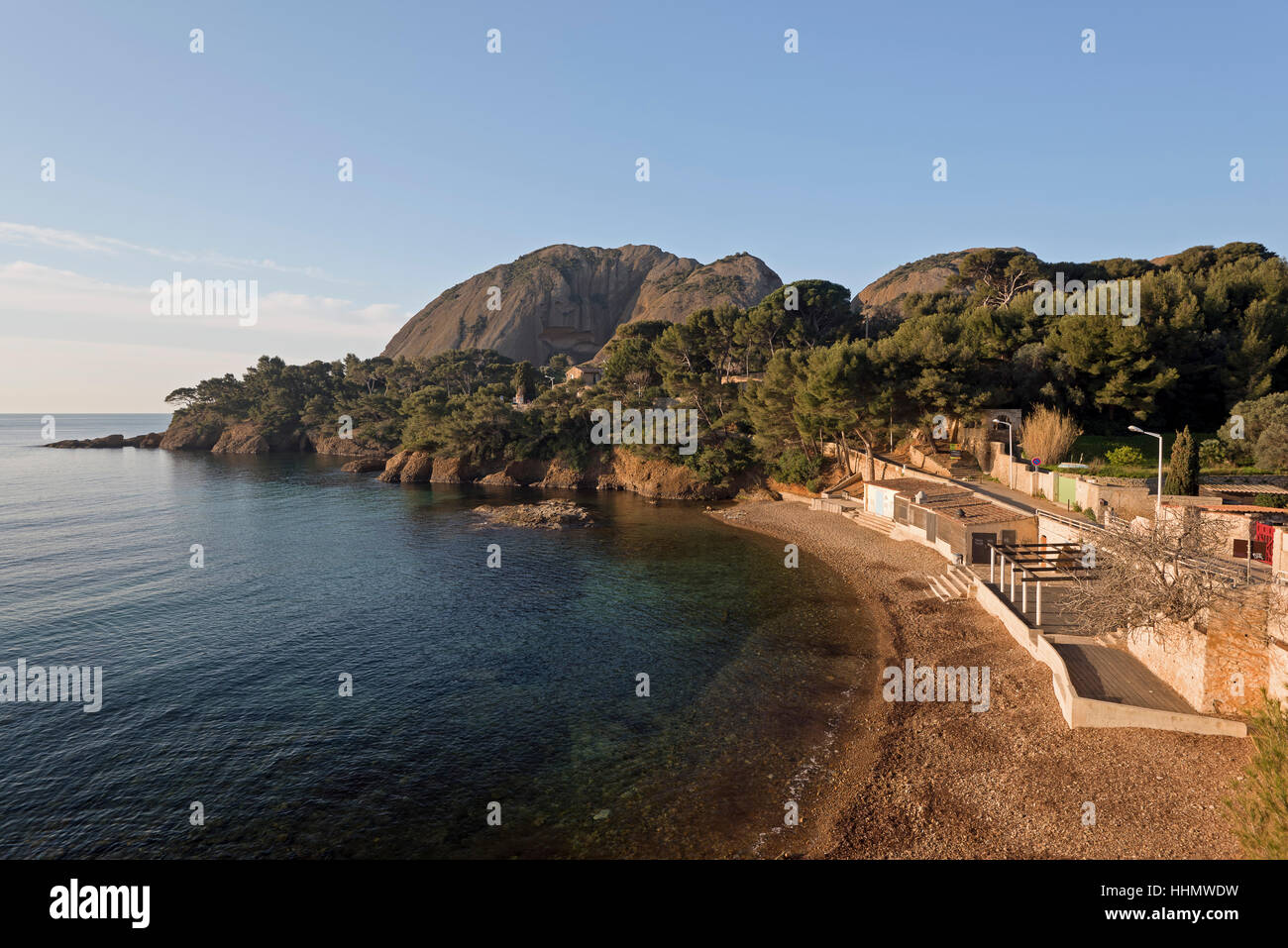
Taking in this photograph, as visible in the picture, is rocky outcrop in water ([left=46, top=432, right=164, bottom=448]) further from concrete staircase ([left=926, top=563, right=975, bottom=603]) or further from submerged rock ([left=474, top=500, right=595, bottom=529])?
concrete staircase ([left=926, top=563, right=975, bottom=603])

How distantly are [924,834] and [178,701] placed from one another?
81.3 ft

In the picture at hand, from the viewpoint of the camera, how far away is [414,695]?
22547 mm

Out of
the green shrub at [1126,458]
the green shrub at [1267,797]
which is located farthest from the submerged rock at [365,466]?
the green shrub at [1267,797]

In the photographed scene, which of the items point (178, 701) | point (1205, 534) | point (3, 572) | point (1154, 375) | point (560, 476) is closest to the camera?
point (1205, 534)

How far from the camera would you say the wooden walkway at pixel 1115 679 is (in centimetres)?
1711

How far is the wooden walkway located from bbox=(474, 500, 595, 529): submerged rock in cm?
4030

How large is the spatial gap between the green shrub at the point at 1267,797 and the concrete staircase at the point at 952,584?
62.4ft

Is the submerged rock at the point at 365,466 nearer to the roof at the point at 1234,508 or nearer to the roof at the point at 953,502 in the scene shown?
the roof at the point at 953,502

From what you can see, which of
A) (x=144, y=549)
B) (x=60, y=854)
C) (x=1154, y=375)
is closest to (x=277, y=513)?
(x=144, y=549)

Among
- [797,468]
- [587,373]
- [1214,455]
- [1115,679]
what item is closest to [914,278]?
[587,373]

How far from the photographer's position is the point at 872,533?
45469mm

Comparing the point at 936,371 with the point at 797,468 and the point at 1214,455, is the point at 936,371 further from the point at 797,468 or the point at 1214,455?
the point at 1214,455

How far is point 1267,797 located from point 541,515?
167 ft
